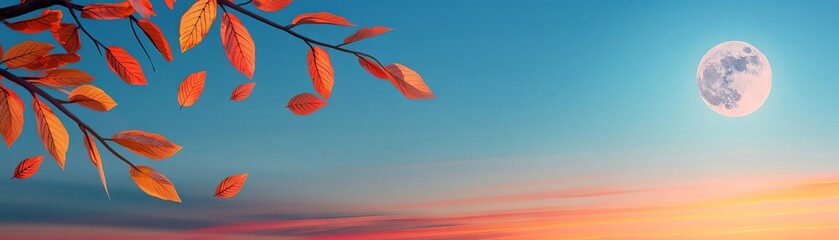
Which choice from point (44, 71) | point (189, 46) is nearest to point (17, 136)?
point (44, 71)

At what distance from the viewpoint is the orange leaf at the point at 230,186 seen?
11.6ft

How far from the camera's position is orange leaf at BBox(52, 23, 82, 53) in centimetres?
332

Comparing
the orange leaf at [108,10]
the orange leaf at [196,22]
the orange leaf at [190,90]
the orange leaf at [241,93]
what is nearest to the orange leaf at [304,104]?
the orange leaf at [241,93]

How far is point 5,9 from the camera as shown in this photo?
9.70ft

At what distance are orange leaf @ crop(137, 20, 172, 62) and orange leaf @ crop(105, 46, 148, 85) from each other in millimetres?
253

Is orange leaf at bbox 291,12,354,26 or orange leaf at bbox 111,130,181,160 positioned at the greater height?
orange leaf at bbox 291,12,354,26

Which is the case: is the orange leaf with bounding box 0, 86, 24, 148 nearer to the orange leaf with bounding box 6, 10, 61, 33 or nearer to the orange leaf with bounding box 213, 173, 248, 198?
the orange leaf with bounding box 6, 10, 61, 33

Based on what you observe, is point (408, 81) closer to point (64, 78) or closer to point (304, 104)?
point (304, 104)

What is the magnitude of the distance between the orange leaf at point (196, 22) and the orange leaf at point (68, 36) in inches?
40.1

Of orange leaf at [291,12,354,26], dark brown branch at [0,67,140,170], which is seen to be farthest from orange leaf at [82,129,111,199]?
orange leaf at [291,12,354,26]

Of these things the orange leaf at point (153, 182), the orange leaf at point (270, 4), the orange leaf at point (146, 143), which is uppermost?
the orange leaf at point (270, 4)

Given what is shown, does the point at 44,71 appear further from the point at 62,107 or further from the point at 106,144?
the point at 106,144

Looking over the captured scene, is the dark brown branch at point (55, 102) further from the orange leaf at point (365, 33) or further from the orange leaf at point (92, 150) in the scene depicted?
the orange leaf at point (365, 33)

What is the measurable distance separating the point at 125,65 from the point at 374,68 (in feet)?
3.56
